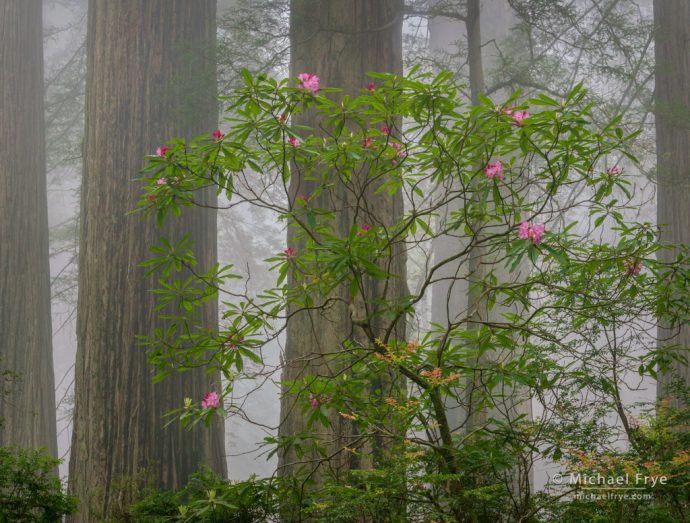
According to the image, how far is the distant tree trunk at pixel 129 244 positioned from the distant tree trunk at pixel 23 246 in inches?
118

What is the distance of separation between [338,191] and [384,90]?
191 centimetres

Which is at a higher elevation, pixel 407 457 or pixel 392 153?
pixel 392 153

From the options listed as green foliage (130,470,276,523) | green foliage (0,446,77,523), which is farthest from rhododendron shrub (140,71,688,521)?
green foliage (0,446,77,523)

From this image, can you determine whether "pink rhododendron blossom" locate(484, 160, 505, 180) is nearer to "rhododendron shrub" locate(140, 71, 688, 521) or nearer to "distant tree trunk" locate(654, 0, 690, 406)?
"rhododendron shrub" locate(140, 71, 688, 521)

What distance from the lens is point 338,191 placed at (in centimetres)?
511

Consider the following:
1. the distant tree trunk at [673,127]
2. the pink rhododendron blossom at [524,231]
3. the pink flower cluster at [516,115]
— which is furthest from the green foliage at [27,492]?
the distant tree trunk at [673,127]

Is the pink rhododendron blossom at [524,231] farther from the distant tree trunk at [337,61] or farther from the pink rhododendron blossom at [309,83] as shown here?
the distant tree trunk at [337,61]

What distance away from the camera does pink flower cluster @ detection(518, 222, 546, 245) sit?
2889 mm

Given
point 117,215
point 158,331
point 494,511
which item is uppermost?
point 117,215

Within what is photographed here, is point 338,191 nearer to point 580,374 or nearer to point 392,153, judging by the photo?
point 392,153

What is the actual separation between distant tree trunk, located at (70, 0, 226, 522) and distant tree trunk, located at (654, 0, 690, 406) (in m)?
4.44

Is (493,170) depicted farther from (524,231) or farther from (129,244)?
(129,244)

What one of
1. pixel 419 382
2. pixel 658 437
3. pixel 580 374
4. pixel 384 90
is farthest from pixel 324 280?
pixel 658 437

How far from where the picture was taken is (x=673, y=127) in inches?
304
